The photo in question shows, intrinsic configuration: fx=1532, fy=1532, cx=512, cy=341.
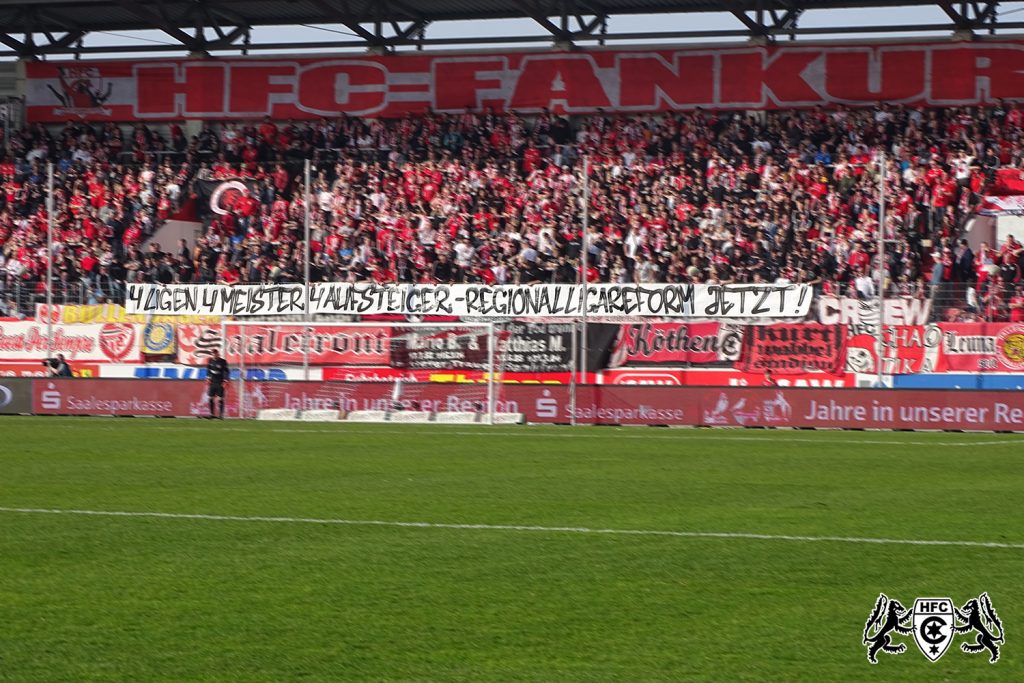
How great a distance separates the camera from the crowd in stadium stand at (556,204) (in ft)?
116

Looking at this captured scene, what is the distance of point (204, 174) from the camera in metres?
43.9

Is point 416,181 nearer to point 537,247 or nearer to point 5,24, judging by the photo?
point 537,247

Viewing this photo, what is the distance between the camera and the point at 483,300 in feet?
117

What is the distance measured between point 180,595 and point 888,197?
101ft

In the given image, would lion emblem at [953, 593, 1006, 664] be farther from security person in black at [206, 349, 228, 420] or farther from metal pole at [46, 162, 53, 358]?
metal pole at [46, 162, 53, 358]

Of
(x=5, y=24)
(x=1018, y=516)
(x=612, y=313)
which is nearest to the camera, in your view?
(x=1018, y=516)

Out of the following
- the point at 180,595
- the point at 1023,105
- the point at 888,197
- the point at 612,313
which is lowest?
the point at 180,595

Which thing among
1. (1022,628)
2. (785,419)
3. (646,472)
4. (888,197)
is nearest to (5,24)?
(888,197)

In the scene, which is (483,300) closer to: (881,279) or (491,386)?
(491,386)

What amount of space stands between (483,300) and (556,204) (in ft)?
15.4

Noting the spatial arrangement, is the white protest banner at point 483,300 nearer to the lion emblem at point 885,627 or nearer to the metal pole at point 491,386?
the metal pole at point 491,386

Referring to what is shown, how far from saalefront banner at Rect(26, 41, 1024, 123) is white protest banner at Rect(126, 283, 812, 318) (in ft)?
40.7

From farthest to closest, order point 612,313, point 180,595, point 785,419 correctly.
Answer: point 612,313, point 785,419, point 180,595

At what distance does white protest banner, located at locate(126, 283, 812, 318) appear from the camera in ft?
110
